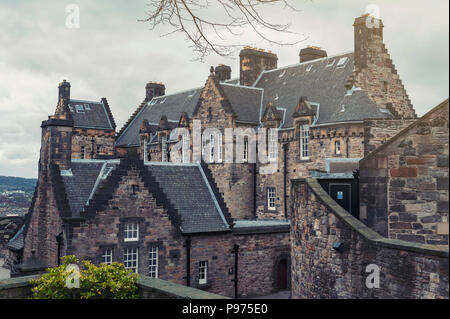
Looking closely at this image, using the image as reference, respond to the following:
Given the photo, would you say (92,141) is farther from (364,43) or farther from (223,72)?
(364,43)

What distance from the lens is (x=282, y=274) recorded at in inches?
1070

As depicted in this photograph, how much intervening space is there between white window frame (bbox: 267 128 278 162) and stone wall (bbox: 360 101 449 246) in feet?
82.2

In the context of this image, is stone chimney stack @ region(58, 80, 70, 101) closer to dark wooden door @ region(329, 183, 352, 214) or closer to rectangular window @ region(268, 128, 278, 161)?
rectangular window @ region(268, 128, 278, 161)

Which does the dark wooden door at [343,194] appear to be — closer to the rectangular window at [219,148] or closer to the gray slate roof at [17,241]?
the gray slate roof at [17,241]

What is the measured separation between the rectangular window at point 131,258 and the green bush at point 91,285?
1282 centimetres

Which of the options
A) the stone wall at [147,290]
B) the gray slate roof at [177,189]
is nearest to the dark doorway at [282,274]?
the gray slate roof at [177,189]

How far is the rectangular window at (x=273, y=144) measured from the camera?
3681 cm

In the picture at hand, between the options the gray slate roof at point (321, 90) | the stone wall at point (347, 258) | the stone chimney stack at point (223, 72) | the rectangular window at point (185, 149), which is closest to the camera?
the stone wall at point (347, 258)

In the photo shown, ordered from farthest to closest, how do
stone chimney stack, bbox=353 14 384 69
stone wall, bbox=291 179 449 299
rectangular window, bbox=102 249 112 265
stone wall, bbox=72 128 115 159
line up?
stone wall, bbox=72 128 115 159 → stone chimney stack, bbox=353 14 384 69 → rectangular window, bbox=102 249 112 265 → stone wall, bbox=291 179 449 299

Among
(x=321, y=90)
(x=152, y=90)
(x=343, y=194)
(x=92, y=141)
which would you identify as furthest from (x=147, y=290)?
(x=152, y=90)

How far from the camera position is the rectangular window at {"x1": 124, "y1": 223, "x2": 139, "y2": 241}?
2284cm

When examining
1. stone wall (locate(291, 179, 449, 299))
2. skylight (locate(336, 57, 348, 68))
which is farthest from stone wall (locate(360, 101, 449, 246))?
skylight (locate(336, 57, 348, 68))
